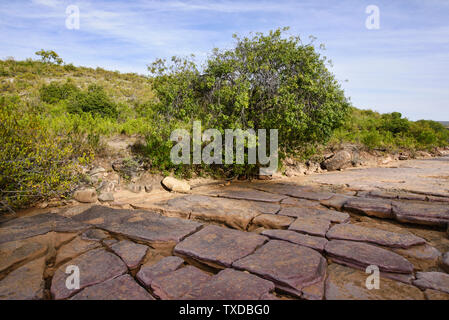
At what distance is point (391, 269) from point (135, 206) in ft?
10.7

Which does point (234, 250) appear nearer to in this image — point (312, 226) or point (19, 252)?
point (312, 226)

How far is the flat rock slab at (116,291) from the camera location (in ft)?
5.68

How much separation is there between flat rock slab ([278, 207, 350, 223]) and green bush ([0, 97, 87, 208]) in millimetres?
3414

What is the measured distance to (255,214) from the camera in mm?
3385

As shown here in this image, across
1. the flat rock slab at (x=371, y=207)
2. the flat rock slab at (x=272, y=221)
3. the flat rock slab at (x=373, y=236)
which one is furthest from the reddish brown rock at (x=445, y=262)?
the flat rock slab at (x=272, y=221)

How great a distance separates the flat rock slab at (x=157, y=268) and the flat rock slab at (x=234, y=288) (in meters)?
0.35

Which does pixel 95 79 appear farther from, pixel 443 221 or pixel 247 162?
pixel 443 221

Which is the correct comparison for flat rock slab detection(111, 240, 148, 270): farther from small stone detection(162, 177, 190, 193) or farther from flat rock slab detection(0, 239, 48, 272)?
small stone detection(162, 177, 190, 193)

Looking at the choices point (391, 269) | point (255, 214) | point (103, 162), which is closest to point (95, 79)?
point (103, 162)

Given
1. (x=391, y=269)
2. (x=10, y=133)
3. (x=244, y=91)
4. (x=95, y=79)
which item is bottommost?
(x=391, y=269)

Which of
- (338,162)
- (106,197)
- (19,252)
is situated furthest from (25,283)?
(338,162)

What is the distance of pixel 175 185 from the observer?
5082 millimetres

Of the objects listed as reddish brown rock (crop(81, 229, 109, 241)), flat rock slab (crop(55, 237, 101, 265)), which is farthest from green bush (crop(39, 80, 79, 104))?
flat rock slab (crop(55, 237, 101, 265))

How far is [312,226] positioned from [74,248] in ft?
7.92
